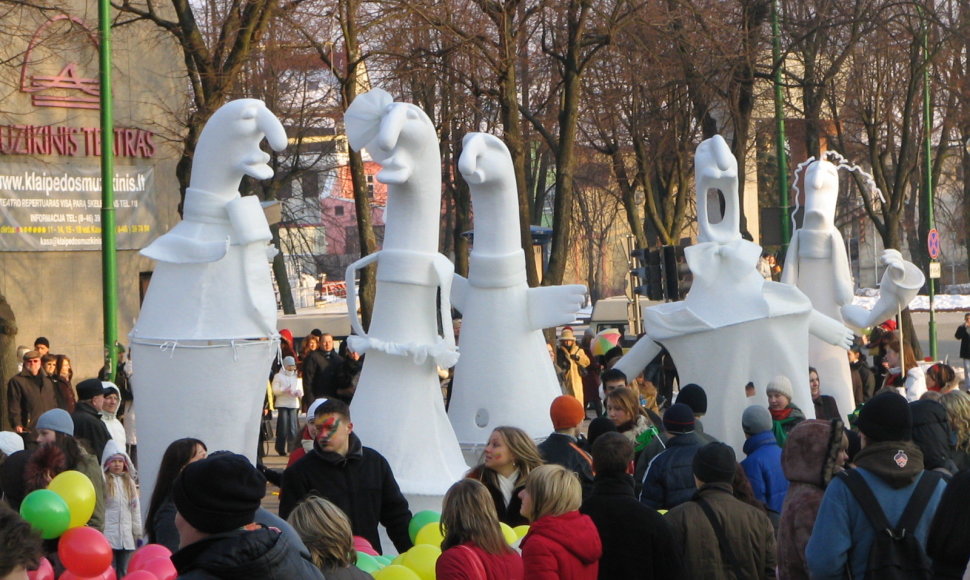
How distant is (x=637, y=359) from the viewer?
1260 centimetres

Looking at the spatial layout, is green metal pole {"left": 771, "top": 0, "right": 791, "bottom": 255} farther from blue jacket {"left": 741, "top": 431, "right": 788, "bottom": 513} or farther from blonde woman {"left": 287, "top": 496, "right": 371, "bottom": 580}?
blonde woman {"left": 287, "top": 496, "right": 371, "bottom": 580}

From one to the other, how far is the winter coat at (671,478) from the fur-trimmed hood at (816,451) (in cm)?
149

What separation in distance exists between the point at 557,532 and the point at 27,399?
9.30 metres

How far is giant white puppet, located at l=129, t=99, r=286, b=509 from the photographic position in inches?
397

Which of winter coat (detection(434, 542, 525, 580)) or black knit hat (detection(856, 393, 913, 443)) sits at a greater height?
black knit hat (detection(856, 393, 913, 443))

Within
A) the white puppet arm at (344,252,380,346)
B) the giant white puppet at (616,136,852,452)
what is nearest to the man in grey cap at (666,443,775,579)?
the white puppet arm at (344,252,380,346)

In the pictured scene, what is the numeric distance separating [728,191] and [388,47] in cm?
1196

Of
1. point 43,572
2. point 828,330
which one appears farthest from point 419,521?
point 828,330

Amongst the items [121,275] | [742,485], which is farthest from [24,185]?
[742,485]

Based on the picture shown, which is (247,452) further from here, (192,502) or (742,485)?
(192,502)

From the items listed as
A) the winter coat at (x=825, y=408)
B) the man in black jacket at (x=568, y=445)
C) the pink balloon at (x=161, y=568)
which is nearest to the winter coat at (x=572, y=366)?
the winter coat at (x=825, y=408)

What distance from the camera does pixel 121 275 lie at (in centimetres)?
2556

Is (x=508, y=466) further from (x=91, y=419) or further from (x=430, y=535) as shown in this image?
Answer: (x=91, y=419)

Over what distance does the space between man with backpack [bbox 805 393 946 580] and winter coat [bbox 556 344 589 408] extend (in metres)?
13.2
